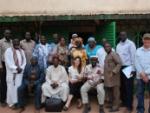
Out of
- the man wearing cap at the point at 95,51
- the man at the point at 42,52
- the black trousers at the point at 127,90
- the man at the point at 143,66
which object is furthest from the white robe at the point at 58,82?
the man at the point at 143,66

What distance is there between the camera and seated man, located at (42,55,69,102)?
12.4 m

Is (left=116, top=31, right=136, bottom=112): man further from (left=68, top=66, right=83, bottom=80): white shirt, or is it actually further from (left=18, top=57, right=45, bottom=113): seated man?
(left=18, top=57, right=45, bottom=113): seated man

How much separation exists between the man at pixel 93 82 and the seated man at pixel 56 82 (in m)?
0.52

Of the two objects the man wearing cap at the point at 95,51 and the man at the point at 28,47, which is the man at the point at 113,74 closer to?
the man wearing cap at the point at 95,51

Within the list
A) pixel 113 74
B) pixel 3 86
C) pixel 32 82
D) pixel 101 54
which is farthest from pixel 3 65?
pixel 113 74

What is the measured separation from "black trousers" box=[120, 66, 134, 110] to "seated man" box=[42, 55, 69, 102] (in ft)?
4.89

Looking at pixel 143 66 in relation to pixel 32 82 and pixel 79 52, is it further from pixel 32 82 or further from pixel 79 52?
pixel 32 82

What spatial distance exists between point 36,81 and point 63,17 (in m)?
2.81

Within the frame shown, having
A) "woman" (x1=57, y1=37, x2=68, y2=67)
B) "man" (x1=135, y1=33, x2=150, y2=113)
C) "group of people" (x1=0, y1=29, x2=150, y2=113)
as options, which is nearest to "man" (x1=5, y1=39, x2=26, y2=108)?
"group of people" (x1=0, y1=29, x2=150, y2=113)

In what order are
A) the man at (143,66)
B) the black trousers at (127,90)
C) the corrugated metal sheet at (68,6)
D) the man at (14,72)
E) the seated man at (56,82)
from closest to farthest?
the man at (143,66) < the black trousers at (127,90) < the seated man at (56,82) < the man at (14,72) < the corrugated metal sheet at (68,6)

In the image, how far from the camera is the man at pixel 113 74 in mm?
12094

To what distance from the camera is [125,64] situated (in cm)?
1224

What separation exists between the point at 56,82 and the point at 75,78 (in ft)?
1.74

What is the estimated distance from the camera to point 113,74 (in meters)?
12.1
